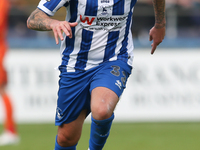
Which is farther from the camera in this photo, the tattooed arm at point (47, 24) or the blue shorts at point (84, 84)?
the blue shorts at point (84, 84)

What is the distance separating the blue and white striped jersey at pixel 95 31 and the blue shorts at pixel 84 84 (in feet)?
0.23

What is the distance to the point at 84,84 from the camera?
12.8 feet

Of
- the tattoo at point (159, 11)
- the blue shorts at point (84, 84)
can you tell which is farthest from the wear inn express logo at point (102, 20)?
the tattoo at point (159, 11)

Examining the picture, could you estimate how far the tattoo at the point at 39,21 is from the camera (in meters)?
3.48

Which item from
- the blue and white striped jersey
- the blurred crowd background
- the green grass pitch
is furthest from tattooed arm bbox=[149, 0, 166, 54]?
the blurred crowd background

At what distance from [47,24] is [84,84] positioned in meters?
0.73

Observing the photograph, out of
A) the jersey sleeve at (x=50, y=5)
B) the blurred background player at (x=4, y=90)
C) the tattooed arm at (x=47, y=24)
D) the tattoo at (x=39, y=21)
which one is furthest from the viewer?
the blurred background player at (x=4, y=90)

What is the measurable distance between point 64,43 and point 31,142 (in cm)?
291

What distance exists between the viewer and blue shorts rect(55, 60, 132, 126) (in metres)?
3.70

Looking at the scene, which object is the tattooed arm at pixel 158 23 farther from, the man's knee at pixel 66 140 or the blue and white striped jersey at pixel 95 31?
the man's knee at pixel 66 140

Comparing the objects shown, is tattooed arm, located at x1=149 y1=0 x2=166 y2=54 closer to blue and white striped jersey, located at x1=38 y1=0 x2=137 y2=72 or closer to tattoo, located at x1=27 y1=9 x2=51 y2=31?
blue and white striped jersey, located at x1=38 y1=0 x2=137 y2=72

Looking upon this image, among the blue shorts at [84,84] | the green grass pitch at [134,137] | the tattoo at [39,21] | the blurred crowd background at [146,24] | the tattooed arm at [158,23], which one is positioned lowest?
the green grass pitch at [134,137]

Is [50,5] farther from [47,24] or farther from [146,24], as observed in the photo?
[146,24]

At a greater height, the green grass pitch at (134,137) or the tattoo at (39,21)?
the tattoo at (39,21)
